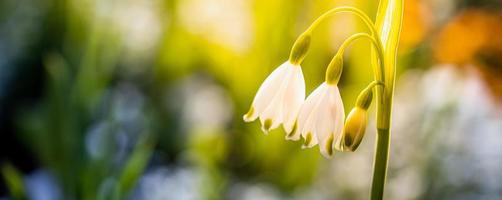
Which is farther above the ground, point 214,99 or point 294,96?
point 214,99

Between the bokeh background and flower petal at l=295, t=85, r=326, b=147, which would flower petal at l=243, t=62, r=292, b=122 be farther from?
the bokeh background

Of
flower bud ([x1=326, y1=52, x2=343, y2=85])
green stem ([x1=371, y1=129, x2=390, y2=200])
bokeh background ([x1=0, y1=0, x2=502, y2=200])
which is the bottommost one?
green stem ([x1=371, y1=129, x2=390, y2=200])

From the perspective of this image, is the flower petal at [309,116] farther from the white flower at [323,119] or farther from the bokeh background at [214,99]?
the bokeh background at [214,99]

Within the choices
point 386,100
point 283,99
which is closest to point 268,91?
point 283,99

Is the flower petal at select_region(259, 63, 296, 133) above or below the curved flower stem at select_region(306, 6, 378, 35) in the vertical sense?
below

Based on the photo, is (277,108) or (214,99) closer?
(277,108)

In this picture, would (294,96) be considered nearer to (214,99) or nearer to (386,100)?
(386,100)

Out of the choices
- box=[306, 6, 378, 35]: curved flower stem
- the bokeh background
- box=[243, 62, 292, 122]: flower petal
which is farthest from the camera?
the bokeh background

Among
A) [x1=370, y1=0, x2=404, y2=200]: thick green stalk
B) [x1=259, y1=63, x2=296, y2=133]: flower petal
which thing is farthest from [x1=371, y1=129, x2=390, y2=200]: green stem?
[x1=259, y1=63, x2=296, y2=133]: flower petal
